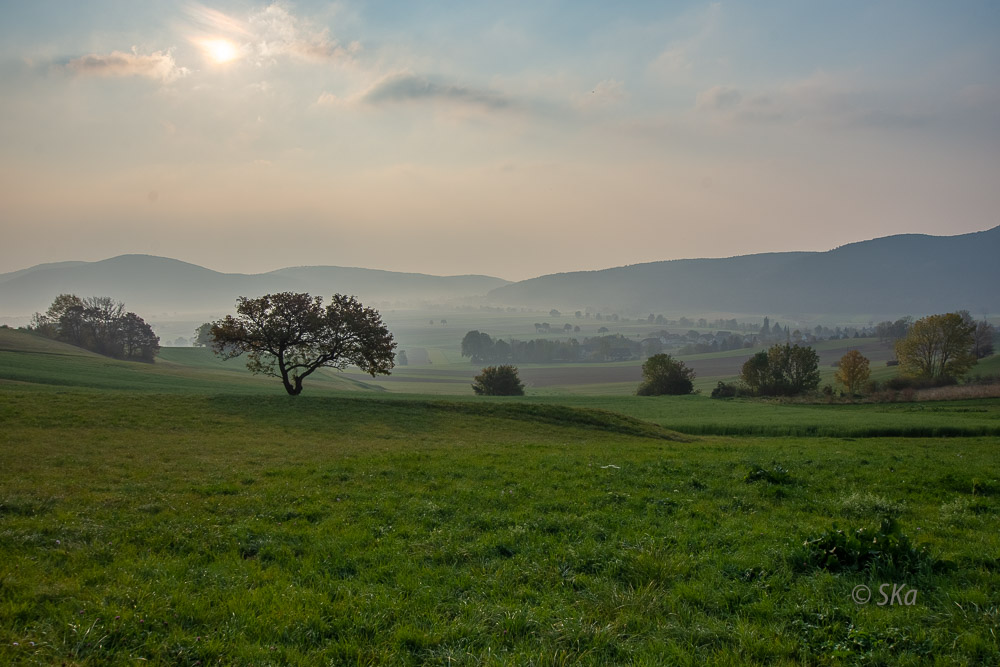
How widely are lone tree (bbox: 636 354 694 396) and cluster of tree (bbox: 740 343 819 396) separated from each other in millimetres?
8957

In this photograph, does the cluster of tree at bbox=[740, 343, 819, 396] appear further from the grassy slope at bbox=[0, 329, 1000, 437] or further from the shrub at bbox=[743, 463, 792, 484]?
the shrub at bbox=[743, 463, 792, 484]

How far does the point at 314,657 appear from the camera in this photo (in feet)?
19.6

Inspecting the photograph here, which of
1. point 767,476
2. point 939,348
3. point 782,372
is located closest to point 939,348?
point 939,348

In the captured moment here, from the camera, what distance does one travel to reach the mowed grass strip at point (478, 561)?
6.13 meters

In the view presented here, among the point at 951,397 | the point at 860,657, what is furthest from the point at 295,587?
the point at 951,397

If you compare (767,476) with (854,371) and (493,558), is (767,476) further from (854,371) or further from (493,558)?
(854,371)

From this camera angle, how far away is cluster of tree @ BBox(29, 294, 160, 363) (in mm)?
97688

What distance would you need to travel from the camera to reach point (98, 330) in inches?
3912

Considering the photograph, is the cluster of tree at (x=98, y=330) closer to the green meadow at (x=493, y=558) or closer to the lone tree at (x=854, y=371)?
the green meadow at (x=493, y=558)

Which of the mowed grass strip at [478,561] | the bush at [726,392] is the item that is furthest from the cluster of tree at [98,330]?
the bush at [726,392]

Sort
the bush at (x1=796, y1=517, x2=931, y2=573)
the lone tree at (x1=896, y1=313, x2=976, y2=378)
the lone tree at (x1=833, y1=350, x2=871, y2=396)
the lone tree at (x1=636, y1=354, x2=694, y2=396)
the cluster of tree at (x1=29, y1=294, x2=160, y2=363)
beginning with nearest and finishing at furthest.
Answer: the bush at (x1=796, y1=517, x2=931, y2=573) → the lone tree at (x1=896, y1=313, x2=976, y2=378) → the lone tree at (x1=833, y1=350, x2=871, y2=396) → the lone tree at (x1=636, y1=354, x2=694, y2=396) → the cluster of tree at (x1=29, y1=294, x2=160, y2=363)

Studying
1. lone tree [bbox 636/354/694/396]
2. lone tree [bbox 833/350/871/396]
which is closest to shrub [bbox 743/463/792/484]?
lone tree [bbox 636/354/694/396]

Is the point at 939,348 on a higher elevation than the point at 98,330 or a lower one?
lower

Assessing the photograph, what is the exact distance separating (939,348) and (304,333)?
92.9 meters
